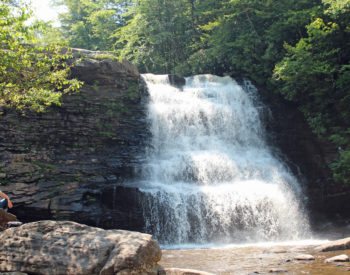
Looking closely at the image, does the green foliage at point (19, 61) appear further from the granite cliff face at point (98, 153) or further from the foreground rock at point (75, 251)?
the foreground rock at point (75, 251)

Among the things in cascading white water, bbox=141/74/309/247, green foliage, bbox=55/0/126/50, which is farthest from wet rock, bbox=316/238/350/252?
green foliage, bbox=55/0/126/50

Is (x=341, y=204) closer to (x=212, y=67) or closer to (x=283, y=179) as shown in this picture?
(x=283, y=179)

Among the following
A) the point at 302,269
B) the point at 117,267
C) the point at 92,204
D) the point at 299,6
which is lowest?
the point at 302,269

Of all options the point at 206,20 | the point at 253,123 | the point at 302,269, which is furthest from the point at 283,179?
the point at 206,20

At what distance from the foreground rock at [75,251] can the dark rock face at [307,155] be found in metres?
10.0

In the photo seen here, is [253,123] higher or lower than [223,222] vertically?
higher

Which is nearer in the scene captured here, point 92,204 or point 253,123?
point 92,204

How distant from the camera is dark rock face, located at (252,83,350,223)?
13203mm

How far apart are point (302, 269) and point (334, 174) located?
8705mm

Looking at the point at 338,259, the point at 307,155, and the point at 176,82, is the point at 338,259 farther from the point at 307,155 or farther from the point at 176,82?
the point at 176,82

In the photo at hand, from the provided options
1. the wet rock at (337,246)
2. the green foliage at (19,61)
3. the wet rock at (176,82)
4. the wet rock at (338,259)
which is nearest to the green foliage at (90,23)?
the wet rock at (176,82)

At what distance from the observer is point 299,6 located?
1797cm

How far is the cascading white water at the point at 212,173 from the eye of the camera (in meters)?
10.7

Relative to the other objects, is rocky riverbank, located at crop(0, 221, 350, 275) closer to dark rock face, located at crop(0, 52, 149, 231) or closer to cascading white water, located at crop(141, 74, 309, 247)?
cascading white water, located at crop(141, 74, 309, 247)
